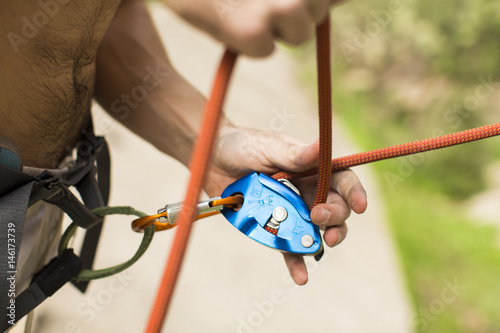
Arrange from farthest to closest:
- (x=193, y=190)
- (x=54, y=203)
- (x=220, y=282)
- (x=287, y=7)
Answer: (x=220, y=282) → (x=54, y=203) → (x=193, y=190) → (x=287, y=7)

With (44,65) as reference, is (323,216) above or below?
below

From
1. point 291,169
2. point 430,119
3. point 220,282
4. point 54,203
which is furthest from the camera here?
point 430,119

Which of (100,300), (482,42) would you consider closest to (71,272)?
(100,300)

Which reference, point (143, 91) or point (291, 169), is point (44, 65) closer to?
point (143, 91)

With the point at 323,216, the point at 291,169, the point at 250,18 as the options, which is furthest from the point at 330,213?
the point at 250,18

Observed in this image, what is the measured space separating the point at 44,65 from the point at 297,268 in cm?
67

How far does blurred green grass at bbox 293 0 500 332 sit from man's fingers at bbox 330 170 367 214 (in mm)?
1922

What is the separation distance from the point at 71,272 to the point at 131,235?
1.37 metres

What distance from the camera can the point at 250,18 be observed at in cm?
62

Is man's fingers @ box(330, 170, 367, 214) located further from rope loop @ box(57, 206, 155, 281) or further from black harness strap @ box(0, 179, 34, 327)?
black harness strap @ box(0, 179, 34, 327)

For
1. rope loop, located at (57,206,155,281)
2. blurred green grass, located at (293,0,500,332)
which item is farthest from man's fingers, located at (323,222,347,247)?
blurred green grass, located at (293,0,500,332)

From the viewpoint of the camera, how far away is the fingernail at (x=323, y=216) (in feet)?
3.45

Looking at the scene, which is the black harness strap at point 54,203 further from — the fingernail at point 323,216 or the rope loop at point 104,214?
the fingernail at point 323,216

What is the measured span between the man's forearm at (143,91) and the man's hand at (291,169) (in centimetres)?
13
